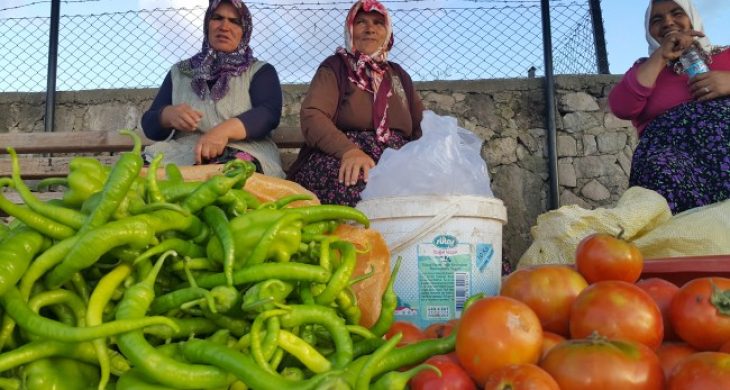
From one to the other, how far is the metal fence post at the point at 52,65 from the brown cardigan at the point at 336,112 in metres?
1.90

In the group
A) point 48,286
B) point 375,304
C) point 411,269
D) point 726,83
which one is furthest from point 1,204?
point 726,83

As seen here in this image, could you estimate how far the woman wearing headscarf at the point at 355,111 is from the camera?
292 cm

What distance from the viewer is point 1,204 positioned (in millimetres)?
1267

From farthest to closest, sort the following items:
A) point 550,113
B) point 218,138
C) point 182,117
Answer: point 550,113 → point 182,117 → point 218,138

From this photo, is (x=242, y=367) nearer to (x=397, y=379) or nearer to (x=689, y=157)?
(x=397, y=379)

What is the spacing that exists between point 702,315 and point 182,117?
2376 mm

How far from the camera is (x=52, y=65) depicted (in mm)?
4285

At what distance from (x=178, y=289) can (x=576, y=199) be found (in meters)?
3.33

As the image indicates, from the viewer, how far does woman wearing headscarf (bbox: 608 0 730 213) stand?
114 inches

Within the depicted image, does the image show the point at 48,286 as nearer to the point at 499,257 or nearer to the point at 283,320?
the point at 283,320

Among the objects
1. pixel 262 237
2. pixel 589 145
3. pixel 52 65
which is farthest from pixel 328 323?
pixel 52 65

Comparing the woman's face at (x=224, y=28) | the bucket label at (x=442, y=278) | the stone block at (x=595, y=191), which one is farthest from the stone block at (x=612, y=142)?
the bucket label at (x=442, y=278)

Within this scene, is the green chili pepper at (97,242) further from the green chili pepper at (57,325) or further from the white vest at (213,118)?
the white vest at (213,118)

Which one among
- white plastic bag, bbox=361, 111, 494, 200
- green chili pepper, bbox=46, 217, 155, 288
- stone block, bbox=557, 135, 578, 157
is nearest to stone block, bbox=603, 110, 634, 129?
stone block, bbox=557, 135, 578, 157
